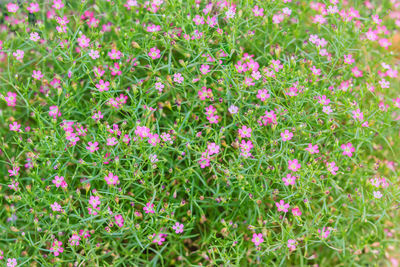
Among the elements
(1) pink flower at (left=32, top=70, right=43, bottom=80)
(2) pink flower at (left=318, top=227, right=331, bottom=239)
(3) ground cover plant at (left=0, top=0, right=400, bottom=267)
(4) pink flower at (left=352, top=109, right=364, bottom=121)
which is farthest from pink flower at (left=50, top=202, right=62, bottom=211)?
(4) pink flower at (left=352, top=109, right=364, bottom=121)

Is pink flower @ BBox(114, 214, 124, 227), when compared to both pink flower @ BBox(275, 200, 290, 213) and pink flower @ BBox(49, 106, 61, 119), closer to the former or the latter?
pink flower @ BBox(49, 106, 61, 119)

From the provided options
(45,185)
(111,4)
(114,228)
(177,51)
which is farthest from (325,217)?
(111,4)

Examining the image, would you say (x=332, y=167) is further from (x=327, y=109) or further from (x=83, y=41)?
(x=83, y=41)

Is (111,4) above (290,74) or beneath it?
above

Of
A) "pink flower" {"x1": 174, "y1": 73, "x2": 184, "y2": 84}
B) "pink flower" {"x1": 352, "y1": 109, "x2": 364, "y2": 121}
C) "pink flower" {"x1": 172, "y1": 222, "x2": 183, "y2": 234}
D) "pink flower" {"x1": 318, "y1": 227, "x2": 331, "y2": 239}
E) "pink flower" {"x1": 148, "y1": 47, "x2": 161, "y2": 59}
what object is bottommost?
"pink flower" {"x1": 172, "y1": 222, "x2": 183, "y2": 234}

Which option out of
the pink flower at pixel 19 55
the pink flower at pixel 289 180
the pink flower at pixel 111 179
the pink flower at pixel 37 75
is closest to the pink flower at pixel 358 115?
the pink flower at pixel 289 180

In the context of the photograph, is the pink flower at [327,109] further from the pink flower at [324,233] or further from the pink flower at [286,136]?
the pink flower at [324,233]

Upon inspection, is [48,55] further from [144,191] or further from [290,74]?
[290,74]

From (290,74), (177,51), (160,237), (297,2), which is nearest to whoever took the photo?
(160,237)
